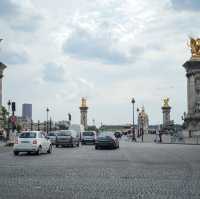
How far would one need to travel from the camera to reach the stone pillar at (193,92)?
108438 millimetres

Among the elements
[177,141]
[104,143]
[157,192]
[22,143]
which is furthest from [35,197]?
[177,141]

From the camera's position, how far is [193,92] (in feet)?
369

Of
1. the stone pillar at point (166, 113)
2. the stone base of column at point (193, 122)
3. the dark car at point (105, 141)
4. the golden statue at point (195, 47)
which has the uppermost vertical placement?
the golden statue at point (195, 47)

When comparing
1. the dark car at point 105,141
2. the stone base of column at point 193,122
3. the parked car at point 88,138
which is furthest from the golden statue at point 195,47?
the dark car at point 105,141

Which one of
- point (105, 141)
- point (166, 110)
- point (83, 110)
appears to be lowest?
point (105, 141)

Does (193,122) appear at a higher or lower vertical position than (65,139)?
higher

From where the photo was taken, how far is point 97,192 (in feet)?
42.8

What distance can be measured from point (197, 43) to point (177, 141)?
4272cm

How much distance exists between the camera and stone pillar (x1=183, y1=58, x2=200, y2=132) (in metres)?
108

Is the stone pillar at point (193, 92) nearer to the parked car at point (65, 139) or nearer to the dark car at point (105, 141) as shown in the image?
the parked car at point (65, 139)

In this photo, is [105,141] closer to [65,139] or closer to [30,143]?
[65,139]

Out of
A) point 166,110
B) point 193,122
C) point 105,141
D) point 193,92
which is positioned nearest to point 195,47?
point 193,92

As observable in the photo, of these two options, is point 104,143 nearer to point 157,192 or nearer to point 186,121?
point 157,192

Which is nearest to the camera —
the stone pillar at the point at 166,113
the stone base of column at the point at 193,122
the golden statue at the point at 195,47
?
the stone base of column at the point at 193,122
